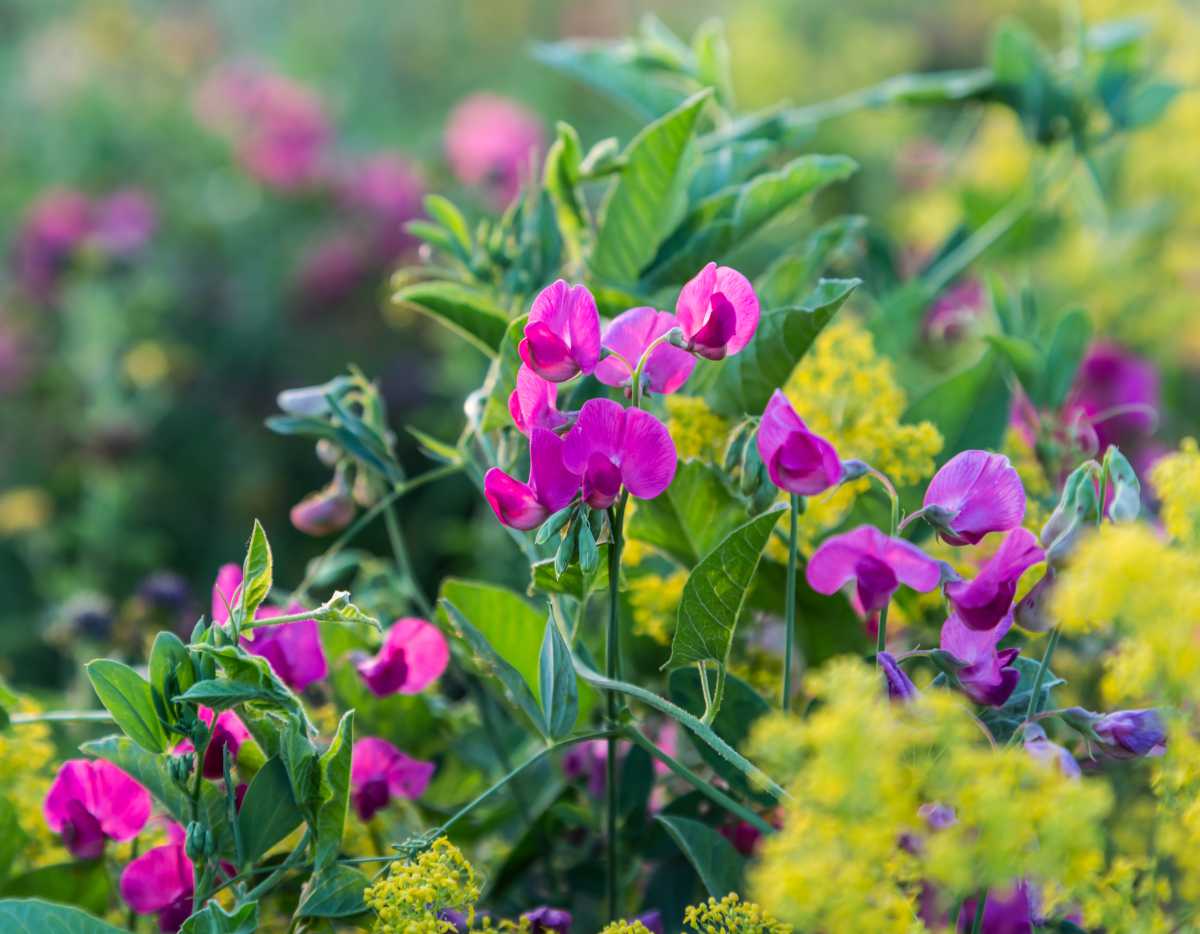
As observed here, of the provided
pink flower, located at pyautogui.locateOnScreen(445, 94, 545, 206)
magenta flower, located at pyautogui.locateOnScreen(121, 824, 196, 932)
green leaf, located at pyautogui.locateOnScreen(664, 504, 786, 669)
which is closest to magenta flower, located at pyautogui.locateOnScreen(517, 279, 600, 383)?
Result: green leaf, located at pyautogui.locateOnScreen(664, 504, 786, 669)

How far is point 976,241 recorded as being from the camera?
1.16 metres

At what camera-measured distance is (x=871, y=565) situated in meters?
0.57

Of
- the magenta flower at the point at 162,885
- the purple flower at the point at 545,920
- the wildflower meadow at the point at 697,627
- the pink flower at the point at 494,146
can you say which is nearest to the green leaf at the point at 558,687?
the wildflower meadow at the point at 697,627

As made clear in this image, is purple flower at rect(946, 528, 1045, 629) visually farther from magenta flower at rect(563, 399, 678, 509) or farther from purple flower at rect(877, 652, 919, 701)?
magenta flower at rect(563, 399, 678, 509)

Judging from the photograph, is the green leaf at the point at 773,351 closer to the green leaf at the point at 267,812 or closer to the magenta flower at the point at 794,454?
the magenta flower at the point at 794,454

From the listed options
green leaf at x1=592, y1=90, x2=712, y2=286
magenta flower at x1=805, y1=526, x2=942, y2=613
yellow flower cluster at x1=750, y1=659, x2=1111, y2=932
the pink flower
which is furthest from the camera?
the pink flower

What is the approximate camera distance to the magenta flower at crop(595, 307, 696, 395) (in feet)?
2.13

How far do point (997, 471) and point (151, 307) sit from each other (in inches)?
73.7

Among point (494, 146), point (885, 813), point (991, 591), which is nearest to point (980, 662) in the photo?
point (991, 591)

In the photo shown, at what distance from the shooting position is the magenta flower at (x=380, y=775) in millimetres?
750

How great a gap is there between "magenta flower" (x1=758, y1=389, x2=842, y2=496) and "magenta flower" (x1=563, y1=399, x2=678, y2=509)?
5 centimetres

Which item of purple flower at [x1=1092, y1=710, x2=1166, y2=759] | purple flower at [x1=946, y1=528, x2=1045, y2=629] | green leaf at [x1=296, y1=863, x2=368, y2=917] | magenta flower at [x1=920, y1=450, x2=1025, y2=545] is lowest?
green leaf at [x1=296, y1=863, x2=368, y2=917]

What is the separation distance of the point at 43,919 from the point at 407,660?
23cm

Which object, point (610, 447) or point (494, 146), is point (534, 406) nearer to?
point (610, 447)
